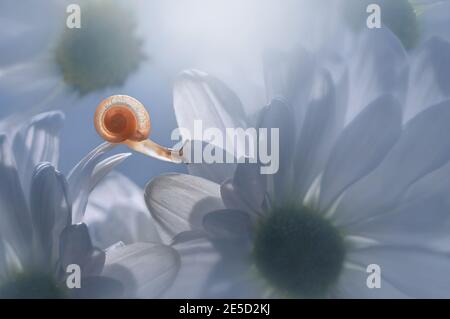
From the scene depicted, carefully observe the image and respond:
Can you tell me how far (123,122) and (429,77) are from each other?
0.56ft

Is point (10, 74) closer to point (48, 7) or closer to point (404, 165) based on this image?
point (48, 7)

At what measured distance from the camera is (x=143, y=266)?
34 centimetres

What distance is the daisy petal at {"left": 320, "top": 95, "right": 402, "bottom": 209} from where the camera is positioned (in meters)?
0.34

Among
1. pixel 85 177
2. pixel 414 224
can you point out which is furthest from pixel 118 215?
pixel 414 224

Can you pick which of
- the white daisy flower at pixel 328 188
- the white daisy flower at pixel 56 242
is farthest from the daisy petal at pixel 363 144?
the white daisy flower at pixel 56 242

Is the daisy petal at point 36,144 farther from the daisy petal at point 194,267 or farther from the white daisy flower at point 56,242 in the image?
the daisy petal at point 194,267

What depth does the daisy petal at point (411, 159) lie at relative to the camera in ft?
1.11

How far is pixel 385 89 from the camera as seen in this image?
0.35 metres

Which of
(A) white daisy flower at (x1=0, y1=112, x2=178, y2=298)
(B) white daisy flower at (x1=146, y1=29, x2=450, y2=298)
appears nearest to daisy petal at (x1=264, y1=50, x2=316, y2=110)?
(B) white daisy flower at (x1=146, y1=29, x2=450, y2=298)

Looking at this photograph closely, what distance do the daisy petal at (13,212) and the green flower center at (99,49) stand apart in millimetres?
120

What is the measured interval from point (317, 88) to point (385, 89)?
4 cm

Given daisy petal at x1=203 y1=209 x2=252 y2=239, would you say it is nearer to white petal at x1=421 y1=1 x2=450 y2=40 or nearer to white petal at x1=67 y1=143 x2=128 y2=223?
white petal at x1=67 y1=143 x2=128 y2=223

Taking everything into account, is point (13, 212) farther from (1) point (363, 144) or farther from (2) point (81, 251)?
(1) point (363, 144)
